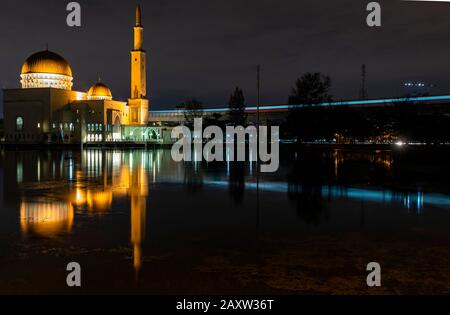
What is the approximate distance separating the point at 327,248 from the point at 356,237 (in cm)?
111

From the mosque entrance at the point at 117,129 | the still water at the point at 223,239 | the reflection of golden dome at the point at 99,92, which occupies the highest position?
the reflection of golden dome at the point at 99,92

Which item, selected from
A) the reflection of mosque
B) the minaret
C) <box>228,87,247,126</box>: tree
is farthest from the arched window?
the reflection of mosque

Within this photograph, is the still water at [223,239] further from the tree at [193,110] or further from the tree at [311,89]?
the tree at [193,110]

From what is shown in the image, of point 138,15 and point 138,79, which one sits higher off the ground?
point 138,15

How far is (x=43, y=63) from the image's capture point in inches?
2689

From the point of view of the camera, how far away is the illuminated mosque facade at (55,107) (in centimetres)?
6825

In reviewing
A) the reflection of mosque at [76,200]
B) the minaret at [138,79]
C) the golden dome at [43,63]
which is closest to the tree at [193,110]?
the minaret at [138,79]

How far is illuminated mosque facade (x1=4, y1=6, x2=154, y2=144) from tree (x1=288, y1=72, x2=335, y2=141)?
98.5 feet

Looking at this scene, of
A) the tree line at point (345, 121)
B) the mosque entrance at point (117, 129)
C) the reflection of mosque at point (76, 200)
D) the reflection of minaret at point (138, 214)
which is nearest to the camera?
the reflection of minaret at point (138, 214)

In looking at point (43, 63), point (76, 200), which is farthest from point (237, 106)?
point (76, 200)

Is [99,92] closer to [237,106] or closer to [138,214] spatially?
[237,106]

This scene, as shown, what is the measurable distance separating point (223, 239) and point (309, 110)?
150 feet

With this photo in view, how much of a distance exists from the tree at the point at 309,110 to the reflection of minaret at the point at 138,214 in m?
36.5

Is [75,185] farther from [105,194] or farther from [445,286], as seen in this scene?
[445,286]
